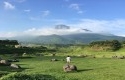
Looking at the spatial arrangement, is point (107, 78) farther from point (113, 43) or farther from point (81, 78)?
point (113, 43)

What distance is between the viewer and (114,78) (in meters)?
55.4

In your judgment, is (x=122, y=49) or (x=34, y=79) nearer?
(x=34, y=79)

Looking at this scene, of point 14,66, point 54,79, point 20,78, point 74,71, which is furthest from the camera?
point 14,66

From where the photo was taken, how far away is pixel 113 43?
18225cm

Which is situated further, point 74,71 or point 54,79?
point 74,71

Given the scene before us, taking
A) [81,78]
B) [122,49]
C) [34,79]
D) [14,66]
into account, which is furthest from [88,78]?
[122,49]

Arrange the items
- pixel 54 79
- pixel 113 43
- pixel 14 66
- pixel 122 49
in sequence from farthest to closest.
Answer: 1. pixel 113 43
2. pixel 122 49
3. pixel 14 66
4. pixel 54 79

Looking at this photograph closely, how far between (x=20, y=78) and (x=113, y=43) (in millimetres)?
141516

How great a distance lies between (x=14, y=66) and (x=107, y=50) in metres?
111

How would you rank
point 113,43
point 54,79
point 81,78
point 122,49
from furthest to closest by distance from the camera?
point 113,43 < point 122,49 < point 81,78 < point 54,79

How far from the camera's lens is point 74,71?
221ft

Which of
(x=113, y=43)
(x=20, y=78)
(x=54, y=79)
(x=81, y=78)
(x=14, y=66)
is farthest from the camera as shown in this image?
(x=113, y=43)

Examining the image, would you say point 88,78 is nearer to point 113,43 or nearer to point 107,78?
point 107,78

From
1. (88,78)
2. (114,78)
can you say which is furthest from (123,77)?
(88,78)
